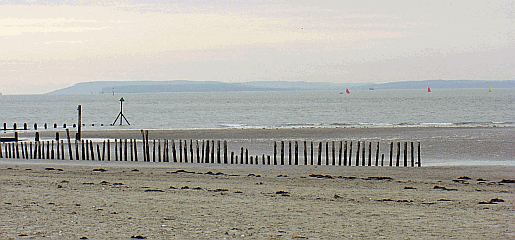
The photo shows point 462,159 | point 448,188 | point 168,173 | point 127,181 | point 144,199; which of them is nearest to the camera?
point 144,199

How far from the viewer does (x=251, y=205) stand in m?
11.4

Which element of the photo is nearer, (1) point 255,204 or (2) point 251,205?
(2) point 251,205

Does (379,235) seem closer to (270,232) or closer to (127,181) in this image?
(270,232)

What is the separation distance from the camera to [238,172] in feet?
61.4

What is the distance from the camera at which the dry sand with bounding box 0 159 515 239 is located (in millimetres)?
8820

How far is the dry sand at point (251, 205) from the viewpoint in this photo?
8.82 m

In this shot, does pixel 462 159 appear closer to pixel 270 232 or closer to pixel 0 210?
pixel 270 232

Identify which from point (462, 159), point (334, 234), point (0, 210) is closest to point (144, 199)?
point (0, 210)

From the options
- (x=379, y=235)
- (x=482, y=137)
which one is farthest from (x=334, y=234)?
(x=482, y=137)

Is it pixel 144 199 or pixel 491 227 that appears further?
pixel 144 199

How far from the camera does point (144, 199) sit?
12086 mm

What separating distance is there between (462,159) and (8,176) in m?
18.7

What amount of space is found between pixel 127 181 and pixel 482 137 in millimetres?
28010

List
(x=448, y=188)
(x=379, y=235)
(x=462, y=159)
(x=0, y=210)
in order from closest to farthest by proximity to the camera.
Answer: (x=379, y=235) → (x=0, y=210) → (x=448, y=188) → (x=462, y=159)
